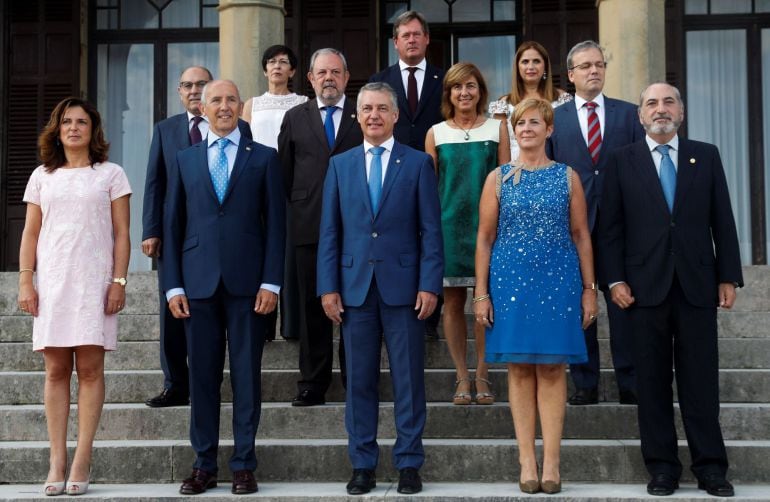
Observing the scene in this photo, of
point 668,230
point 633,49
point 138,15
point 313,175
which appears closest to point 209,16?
point 138,15

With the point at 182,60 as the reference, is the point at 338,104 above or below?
below

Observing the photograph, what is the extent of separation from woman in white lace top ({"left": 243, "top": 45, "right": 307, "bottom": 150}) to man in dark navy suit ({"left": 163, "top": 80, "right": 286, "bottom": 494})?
1503mm

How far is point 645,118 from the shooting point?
597 cm

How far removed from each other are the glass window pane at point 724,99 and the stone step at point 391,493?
7.56 metres

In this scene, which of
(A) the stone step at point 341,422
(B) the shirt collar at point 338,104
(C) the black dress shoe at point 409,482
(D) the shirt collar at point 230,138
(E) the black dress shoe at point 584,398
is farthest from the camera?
(B) the shirt collar at point 338,104

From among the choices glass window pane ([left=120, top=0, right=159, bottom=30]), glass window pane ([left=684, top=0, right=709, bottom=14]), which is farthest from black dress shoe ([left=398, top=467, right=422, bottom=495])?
glass window pane ([left=120, top=0, right=159, bottom=30])

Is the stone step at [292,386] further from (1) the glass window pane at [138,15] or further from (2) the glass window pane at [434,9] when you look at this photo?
(1) the glass window pane at [138,15]

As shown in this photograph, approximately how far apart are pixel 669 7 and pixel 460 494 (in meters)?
8.56

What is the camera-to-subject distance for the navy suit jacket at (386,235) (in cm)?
584

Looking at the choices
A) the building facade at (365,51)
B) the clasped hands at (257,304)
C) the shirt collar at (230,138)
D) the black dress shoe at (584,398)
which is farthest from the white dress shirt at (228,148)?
the building facade at (365,51)

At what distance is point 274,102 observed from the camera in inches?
301

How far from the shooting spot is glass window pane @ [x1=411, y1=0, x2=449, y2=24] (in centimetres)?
1317

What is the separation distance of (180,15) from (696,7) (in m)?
5.83

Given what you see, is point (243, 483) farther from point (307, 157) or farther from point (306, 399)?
point (307, 157)
